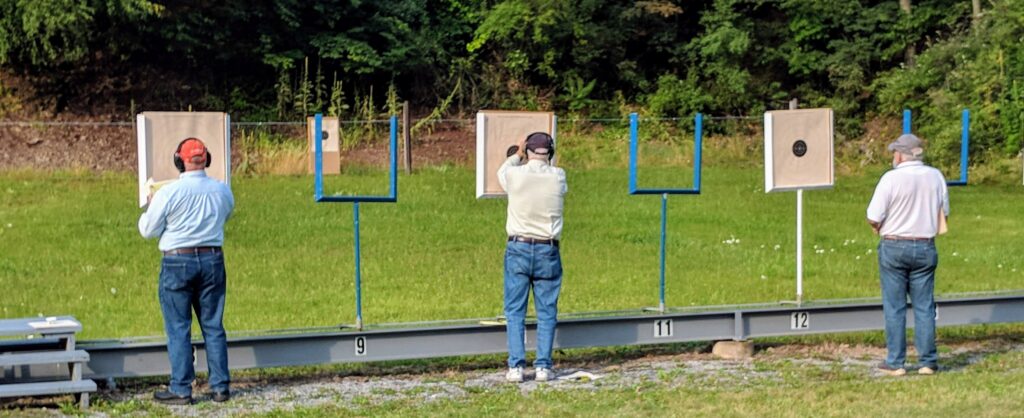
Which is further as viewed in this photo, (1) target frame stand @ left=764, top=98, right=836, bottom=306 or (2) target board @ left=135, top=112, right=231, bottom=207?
(1) target frame stand @ left=764, top=98, right=836, bottom=306

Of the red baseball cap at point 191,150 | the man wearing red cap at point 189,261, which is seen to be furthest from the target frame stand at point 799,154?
the red baseball cap at point 191,150

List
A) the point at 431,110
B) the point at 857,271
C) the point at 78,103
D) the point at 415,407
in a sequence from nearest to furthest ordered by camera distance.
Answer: the point at 415,407 → the point at 857,271 → the point at 78,103 → the point at 431,110

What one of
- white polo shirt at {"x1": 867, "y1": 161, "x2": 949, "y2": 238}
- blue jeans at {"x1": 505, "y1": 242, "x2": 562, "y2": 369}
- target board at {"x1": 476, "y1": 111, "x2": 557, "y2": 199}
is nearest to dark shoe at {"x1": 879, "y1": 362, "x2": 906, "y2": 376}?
white polo shirt at {"x1": 867, "y1": 161, "x2": 949, "y2": 238}

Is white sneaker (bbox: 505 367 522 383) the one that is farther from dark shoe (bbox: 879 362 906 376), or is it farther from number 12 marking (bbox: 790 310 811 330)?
dark shoe (bbox: 879 362 906 376)

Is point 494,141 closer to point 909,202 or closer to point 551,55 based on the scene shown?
point 909,202

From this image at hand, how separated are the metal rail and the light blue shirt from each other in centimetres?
105

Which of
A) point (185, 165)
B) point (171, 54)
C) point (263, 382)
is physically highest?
point (171, 54)

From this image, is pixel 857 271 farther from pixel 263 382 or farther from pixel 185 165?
pixel 185 165

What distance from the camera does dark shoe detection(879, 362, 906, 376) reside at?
440 inches

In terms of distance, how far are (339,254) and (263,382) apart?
7.14 meters

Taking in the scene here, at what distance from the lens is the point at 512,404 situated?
995 centimetres

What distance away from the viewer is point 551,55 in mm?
36938

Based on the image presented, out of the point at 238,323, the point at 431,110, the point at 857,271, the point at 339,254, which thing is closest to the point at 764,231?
the point at 857,271

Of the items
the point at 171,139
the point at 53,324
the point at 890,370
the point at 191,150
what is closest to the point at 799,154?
the point at 890,370
